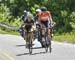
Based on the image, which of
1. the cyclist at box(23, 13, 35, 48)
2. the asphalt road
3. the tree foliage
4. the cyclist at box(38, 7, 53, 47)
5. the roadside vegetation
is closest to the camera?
the asphalt road

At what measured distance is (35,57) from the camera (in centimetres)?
1658

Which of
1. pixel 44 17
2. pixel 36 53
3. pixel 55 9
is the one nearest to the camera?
pixel 36 53

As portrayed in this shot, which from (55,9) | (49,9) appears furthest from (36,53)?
(49,9)

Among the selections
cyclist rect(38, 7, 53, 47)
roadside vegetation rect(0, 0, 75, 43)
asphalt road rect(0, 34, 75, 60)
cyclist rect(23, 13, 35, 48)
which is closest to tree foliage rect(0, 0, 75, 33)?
roadside vegetation rect(0, 0, 75, 43)

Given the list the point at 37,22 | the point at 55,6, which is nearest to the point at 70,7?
the point at 55,6

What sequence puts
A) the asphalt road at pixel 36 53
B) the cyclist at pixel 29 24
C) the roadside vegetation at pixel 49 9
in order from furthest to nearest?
the roadside vegetation at pixel 49 9
the cyclist at pixel 29 24
the asphalt road at pixel 36 53

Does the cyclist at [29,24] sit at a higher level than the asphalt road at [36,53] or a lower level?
higher

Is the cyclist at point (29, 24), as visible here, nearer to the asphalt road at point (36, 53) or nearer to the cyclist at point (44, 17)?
the cyclist at point (44, 17)

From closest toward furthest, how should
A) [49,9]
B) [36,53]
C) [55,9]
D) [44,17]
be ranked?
[36,53] < [44,17] < [55,9] < [49,9]

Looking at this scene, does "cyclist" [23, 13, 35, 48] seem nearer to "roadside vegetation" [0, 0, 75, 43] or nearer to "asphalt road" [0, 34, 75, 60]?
"asphalt road" [0, 34, 75, 60]

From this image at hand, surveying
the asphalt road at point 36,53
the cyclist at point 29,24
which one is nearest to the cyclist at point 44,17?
the cyclist at point 29,24

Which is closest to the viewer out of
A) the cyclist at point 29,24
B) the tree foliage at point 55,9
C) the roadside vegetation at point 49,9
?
the cyclist at point 29,24

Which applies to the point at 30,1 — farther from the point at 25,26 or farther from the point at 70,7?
the point at 25,26

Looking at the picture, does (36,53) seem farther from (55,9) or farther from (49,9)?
(49,9)
